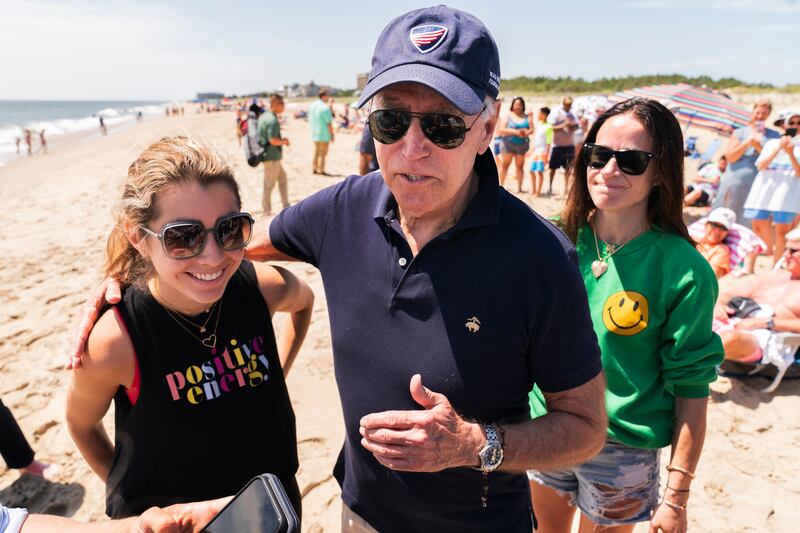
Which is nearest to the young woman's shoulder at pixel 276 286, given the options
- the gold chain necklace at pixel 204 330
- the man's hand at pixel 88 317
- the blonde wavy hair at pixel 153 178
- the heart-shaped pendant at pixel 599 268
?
the gold chain necklace at pixel 204 330

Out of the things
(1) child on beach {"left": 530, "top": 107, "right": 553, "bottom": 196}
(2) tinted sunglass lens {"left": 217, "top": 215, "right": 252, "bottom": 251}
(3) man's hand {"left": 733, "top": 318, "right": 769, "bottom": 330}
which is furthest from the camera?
(1) child on beach {"left": 530, "top": 107, "right": 553, "bottom": 196}

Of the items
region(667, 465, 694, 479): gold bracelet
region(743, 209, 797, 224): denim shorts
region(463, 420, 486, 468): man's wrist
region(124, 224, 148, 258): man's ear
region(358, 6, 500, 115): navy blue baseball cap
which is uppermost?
region(358, 6, 500, 115): navy blue baseball cap

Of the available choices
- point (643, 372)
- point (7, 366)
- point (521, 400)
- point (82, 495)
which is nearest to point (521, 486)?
point (521, 400)

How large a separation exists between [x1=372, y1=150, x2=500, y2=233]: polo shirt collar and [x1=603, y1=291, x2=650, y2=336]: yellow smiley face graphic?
0.77 m

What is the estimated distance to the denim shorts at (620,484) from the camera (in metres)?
1.86

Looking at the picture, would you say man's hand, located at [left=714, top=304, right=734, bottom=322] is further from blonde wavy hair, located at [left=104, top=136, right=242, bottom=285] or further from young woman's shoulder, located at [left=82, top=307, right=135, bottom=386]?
young woman's shoulder, located at [left=82, top=307, right=135, bottom=386]

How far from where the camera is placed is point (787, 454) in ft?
11.4

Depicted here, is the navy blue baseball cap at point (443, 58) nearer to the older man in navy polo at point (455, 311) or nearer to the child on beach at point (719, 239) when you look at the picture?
the older man in navy polo at point (455, 311)

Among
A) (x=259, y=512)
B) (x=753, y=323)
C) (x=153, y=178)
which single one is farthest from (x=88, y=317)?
(x=753, y=323)

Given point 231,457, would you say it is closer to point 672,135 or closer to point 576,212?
point 576,212

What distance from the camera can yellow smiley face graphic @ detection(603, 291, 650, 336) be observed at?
1.77 m

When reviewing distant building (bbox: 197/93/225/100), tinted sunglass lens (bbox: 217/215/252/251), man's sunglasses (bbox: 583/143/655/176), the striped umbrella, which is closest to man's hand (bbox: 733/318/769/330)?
man's sunglasses (bbox: 583/143/655/176)

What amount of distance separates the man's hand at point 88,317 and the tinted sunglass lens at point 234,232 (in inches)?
14.8

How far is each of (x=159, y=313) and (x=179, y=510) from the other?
2.17 feet
